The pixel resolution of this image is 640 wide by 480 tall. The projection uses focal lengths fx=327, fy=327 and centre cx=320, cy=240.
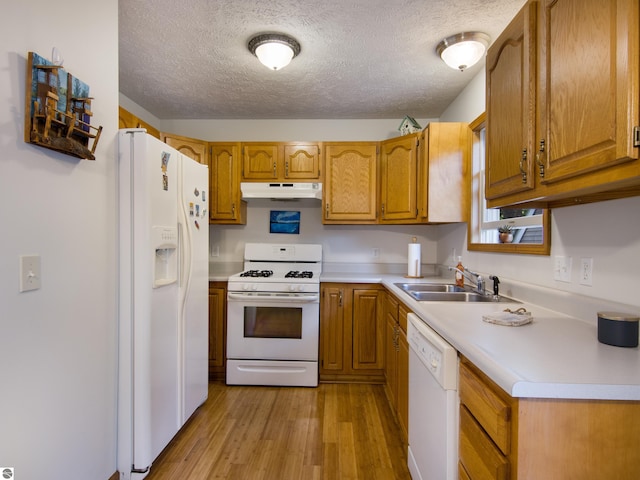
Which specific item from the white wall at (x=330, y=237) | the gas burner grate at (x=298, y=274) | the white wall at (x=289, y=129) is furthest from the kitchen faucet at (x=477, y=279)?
the white wall at (x=289, y=129)

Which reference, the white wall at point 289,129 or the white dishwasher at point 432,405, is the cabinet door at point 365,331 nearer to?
the white dishwasher at point 432,405

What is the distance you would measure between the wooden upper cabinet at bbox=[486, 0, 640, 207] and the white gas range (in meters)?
1.75

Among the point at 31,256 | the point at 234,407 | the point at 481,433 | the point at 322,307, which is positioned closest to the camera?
the point at 481,433

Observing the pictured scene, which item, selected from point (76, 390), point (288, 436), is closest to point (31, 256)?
point (76, 390)

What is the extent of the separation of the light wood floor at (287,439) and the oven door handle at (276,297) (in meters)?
0.74

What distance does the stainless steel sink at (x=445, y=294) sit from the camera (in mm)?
1944

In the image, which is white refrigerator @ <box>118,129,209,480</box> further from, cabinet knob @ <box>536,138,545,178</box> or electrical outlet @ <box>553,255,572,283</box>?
electrical outlet @ <box>553,255,572,283</box>

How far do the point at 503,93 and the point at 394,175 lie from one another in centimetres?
151

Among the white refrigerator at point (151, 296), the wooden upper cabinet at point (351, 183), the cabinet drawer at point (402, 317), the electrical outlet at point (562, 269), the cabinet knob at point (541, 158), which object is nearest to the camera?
the cabinet knob at point (541, 158)

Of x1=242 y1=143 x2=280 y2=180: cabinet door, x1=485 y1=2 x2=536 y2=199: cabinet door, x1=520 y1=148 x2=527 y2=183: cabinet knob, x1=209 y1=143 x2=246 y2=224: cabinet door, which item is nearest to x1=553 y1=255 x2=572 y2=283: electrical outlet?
x1=485 y1=2 x2=536 y2=199: cabinet door

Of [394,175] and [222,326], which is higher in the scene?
[394,175]

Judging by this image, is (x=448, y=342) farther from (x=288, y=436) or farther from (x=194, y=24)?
(x=194, y=24)

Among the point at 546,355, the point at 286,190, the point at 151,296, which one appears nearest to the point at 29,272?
the point at 151,296

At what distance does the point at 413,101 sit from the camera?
289 cm
